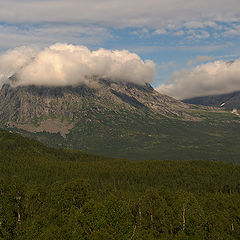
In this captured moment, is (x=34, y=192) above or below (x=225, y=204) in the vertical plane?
above

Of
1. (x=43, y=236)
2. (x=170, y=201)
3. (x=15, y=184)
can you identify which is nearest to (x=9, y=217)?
(x=15, y=184)

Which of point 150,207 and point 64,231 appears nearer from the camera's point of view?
point 64,231

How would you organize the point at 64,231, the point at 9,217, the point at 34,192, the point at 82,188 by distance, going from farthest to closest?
the point at 82,188 < the point at 34,192 < the point at 9,217 < the point at 64,231

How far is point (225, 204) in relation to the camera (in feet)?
386

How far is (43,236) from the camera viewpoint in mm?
57500

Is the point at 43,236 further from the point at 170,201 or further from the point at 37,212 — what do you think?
the point at 170,201

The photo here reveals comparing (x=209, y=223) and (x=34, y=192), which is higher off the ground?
(x=34, y=192)

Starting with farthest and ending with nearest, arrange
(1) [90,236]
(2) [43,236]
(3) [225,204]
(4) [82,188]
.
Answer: (3) [225,204] < (4) [82,188] < (2) [43,236] < (1) [90,236]

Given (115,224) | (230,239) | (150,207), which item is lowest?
(230,239)

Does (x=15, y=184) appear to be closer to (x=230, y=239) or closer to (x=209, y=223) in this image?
(x=209, y=223)

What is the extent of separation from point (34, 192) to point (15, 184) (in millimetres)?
12328

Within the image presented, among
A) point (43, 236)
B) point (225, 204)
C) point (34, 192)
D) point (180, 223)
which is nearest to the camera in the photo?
point (43, 236)

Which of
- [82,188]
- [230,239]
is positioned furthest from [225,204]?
[82,188]

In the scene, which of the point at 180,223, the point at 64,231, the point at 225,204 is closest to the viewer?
the point at 64,231
